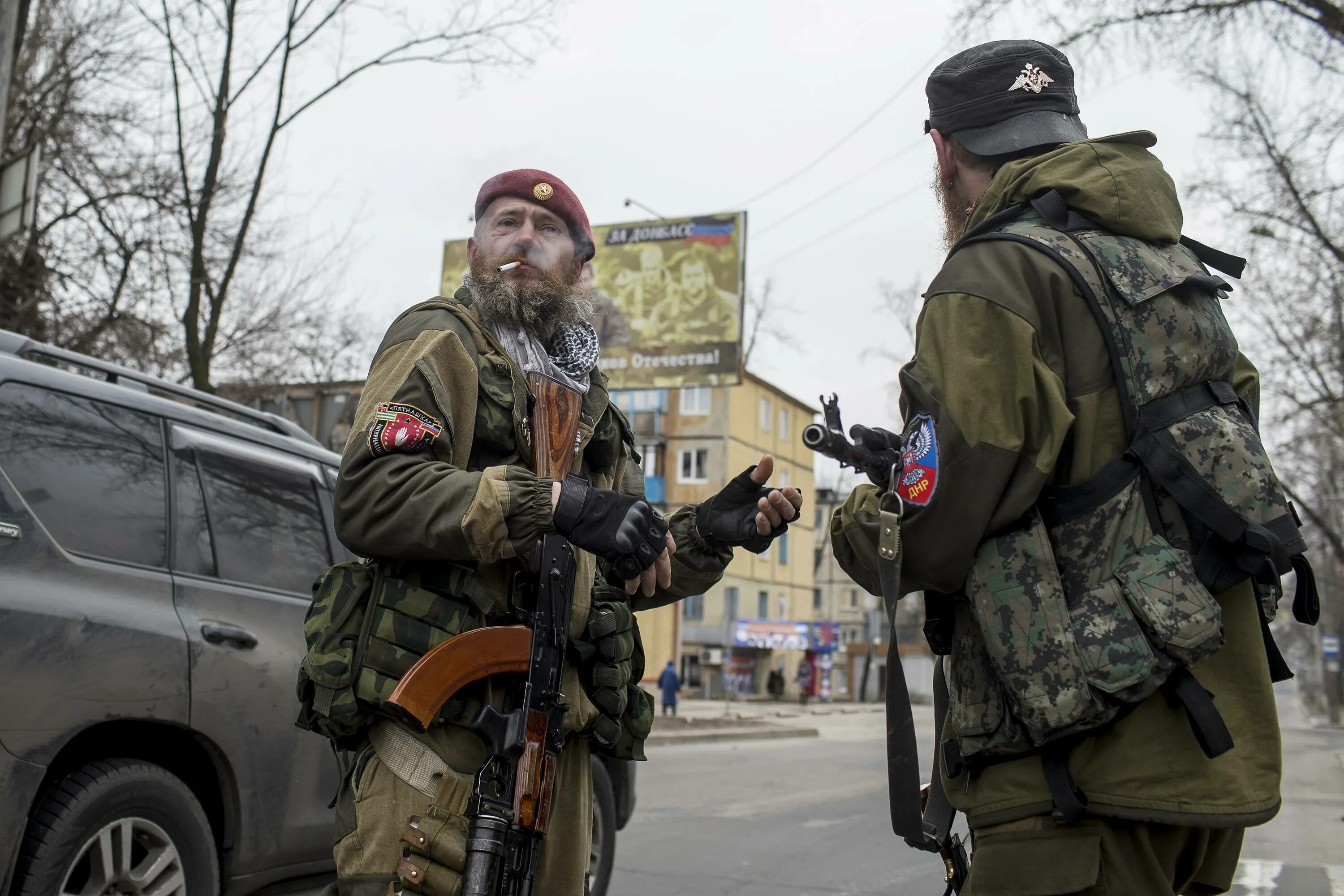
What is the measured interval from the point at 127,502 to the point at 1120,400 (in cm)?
297

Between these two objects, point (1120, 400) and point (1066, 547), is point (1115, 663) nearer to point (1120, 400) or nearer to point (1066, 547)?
point (1066, 547)

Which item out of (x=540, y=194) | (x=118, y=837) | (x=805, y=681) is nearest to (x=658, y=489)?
(x=805, y=681)

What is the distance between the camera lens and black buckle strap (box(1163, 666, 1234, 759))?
1.67 metres

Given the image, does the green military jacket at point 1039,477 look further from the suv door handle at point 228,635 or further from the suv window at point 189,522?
the suv window at point 189,522

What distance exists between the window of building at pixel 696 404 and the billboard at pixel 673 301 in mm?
22312

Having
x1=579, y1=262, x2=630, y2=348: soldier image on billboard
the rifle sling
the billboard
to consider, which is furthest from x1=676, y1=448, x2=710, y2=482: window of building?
the rifle sling

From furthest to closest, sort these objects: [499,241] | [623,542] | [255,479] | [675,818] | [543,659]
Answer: [675,818]
[255,479]
[499,241]
[543,659]
[623,542]

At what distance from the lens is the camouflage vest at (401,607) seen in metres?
2.26

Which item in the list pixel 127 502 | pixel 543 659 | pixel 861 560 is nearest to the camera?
pixel 861 560

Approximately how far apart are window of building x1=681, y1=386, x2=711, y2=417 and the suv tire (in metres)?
38.6

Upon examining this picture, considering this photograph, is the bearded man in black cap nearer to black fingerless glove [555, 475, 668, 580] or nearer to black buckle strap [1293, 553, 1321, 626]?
black buckle strap [1293, 553, 1321, 626]

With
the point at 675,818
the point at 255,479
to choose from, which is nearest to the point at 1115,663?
the point at 255,479

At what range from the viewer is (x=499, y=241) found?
287cm

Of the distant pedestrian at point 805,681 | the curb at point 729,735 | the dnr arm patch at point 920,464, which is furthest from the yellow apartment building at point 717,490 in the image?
the dnr arm patch at point 920,464
